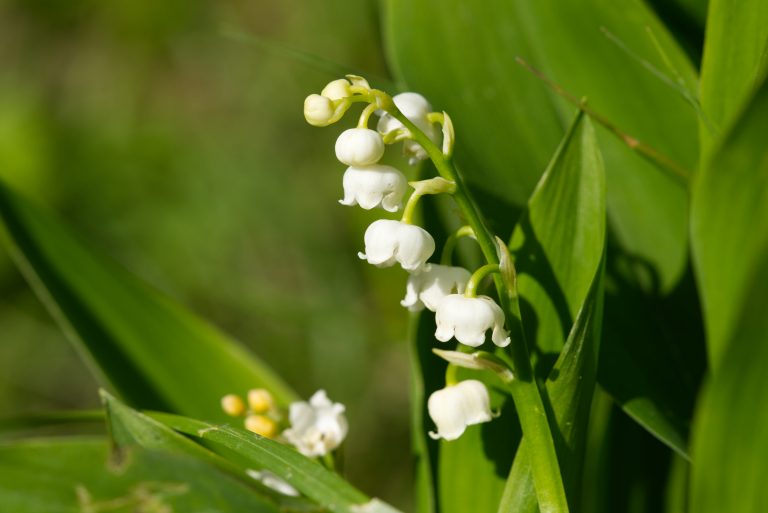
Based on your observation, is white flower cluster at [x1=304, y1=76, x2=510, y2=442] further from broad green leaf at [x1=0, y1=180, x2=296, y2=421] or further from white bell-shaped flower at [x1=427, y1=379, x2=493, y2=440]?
broad green leaf at [x1=0, y1=180, x2=296, y2=421]

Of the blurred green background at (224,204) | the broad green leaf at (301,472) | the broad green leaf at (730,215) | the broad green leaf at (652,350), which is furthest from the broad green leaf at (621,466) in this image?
the blurred green background at (224,204)

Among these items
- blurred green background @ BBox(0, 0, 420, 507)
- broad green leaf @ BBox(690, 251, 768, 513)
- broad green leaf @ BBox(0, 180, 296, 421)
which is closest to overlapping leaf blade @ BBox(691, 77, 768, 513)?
broad green leaf @ BBox(690, 251, 768, 513)

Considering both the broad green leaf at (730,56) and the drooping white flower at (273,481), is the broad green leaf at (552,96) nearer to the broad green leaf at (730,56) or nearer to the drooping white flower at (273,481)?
the broad green leaf at (730,56)

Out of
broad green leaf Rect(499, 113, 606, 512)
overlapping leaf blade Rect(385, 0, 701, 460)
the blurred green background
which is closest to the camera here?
broad green leaf Rect(499, 113, 606, 512)

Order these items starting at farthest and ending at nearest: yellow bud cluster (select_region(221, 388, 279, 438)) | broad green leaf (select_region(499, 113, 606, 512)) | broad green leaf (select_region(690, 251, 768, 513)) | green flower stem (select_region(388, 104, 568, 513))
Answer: yellow bud cluster (select_region(221, 388, 279, 438)) → broad green leaf (select_region(499, 113, 606, 512)) → green flower stem (select_region(388, 104, 568, 513)) → broad green leaf (select_region(690, 251, 768, 513))

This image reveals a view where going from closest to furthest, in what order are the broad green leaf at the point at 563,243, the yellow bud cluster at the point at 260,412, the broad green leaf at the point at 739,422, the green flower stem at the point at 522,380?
1. the broad green leaf at the point at 739,422
2. the green flower stem at the point at 522,380
3. the broad green leaf at the point at 563,243
4. the yellow bud cluster at the point at 260,412

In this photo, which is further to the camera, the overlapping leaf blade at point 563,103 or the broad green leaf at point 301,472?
the overlapping leaf blade at point 563,103

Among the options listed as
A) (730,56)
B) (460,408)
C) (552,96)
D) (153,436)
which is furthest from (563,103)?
(153,436)
